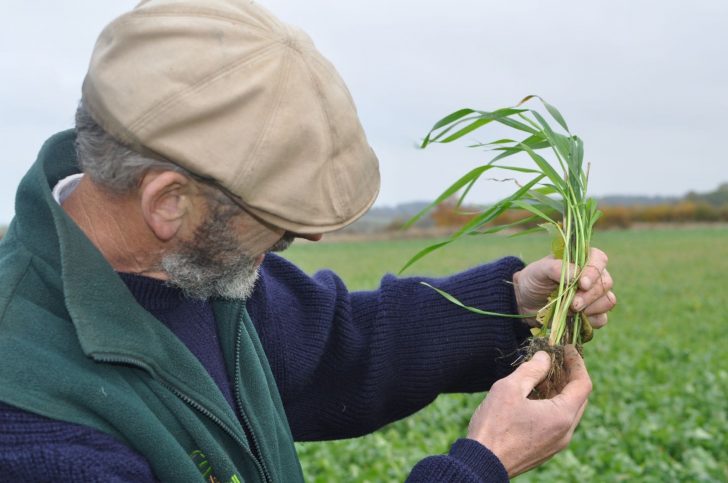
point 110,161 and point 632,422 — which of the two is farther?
point 632,422

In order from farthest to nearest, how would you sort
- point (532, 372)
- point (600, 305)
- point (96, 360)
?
point (600, 305) < point (532, 372) < point (96, 360)

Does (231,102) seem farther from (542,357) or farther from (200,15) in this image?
(542,357)

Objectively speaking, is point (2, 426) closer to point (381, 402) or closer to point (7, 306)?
point (7, 306)

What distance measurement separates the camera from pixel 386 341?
2.35 m

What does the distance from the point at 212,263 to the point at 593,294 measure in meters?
1.18

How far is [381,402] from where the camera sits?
240 centimetres

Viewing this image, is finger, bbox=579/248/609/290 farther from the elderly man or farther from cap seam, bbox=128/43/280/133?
cap seam, bbox=128/43/280/133

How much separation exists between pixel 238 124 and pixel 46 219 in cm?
48

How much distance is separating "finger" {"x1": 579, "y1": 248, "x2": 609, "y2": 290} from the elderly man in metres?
0.34

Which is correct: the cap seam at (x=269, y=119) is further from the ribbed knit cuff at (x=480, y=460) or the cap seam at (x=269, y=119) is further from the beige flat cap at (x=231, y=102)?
the ribbed knit cuff at (x=480, y=460)

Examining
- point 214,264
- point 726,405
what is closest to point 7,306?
point 214,264

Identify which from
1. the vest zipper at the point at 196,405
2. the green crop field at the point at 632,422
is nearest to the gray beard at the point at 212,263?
the vest zipper at the point at 196,405

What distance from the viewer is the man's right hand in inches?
74.4

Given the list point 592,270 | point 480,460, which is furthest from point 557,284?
point 480,460
